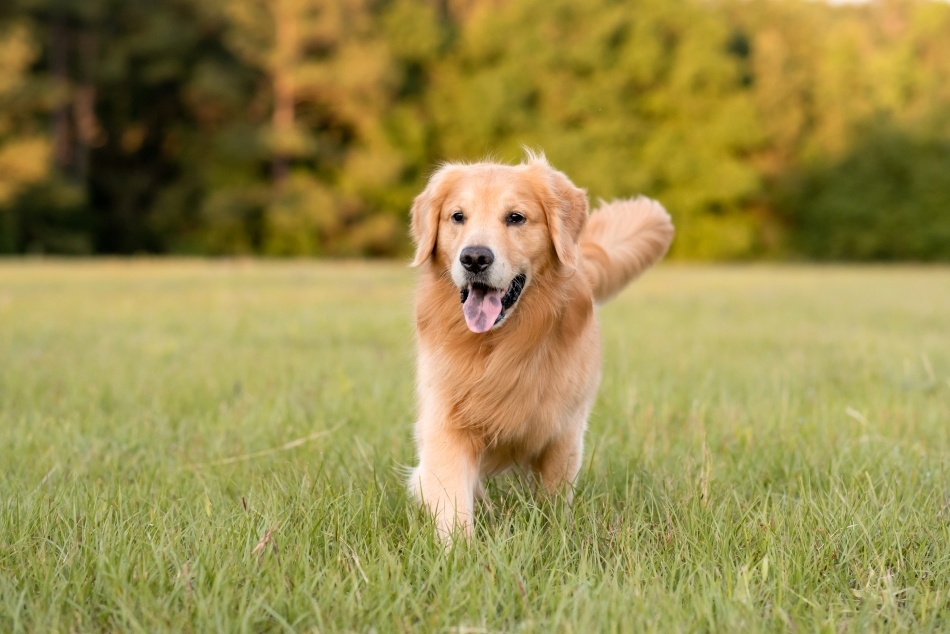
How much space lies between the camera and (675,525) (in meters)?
2.40

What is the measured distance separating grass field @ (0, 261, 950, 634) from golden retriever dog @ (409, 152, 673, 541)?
151 millimetres

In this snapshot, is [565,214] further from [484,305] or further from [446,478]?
[446,478]

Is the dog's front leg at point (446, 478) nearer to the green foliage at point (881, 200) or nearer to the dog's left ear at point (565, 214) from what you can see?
the dog's left ear at point (565, 214)

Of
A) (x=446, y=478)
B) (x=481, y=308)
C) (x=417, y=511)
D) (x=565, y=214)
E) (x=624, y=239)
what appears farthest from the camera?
(x=624, y=239)

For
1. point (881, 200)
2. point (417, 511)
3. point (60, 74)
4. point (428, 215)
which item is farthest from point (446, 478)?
point (881, 200)

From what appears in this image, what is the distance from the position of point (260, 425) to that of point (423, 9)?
2780 cm

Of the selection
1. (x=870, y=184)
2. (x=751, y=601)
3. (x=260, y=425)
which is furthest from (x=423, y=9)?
(x=751, y=601)

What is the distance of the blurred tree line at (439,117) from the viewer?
2552 cm

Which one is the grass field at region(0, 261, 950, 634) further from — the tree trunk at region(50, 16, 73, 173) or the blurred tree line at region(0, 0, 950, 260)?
the tree trunk at region(50, 16, 73, 173)

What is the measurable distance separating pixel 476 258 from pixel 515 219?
1.04 ft

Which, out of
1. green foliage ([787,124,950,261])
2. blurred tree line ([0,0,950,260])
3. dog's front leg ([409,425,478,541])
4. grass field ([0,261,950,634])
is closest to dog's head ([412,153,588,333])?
dog's front leg ([409,425,478,541])

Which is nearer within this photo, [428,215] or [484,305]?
[484,305]

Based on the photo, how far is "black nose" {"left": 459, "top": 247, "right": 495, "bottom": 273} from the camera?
104 inches

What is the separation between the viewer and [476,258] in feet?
8.65
